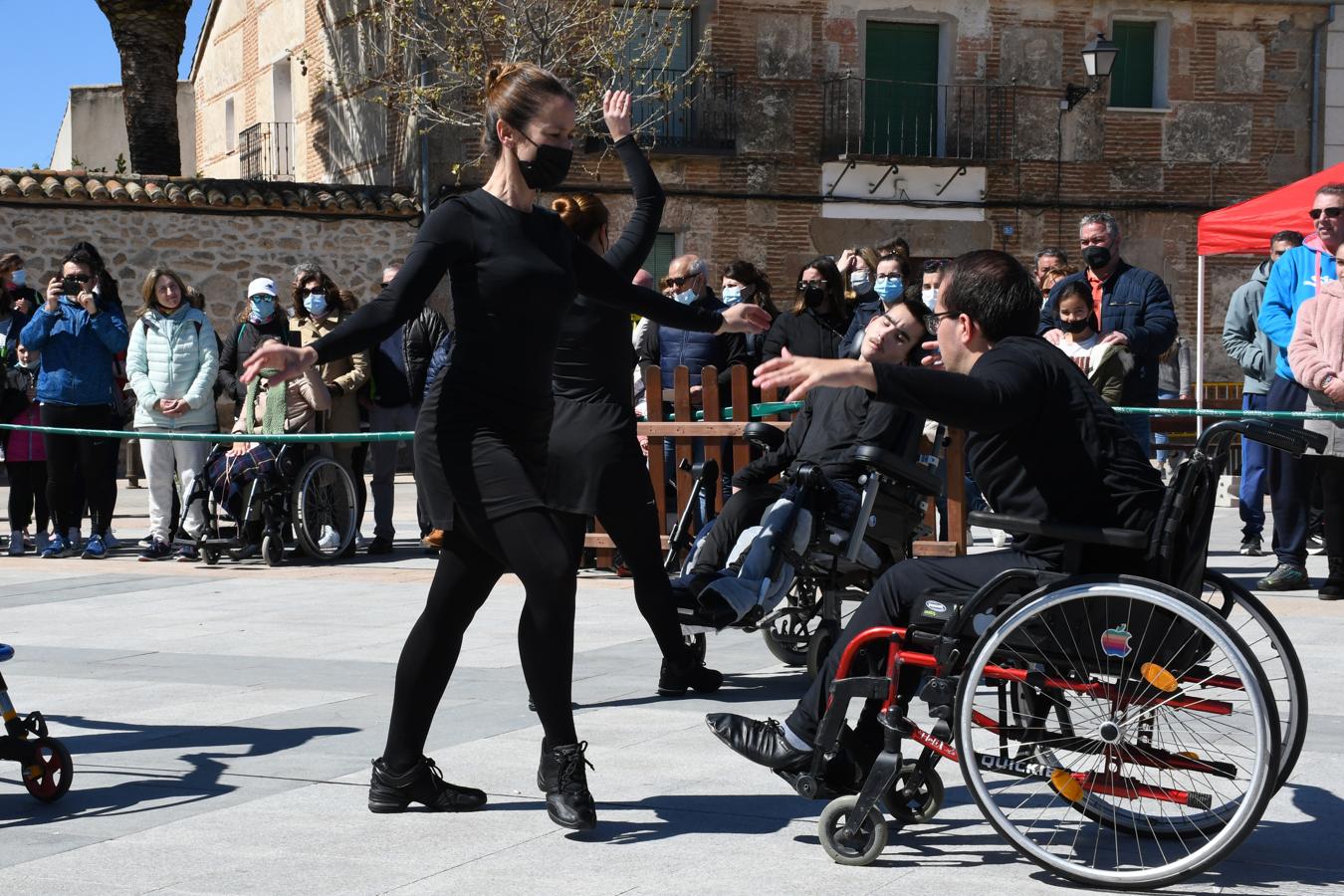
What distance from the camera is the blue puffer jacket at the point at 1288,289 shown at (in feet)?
32.3

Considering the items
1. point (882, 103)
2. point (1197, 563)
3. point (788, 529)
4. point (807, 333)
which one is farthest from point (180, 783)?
Result: point (882, 103)

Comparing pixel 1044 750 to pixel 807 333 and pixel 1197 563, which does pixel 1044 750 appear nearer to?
pixel 1197 563

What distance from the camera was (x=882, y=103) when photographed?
25.9 metres

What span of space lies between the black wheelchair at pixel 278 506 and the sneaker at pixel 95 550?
65 cm

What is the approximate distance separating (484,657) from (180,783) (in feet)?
8.02

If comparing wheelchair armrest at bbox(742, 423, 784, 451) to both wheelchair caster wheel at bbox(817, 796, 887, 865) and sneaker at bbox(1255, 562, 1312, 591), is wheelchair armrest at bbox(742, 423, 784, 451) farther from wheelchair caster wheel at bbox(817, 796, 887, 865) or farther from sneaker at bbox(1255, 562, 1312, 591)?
sneaker at bbox(1255, 562, 1312, 591)

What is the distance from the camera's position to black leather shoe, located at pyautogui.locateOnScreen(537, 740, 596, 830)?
15.3 ft

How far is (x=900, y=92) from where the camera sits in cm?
2597

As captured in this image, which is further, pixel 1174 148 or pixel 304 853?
pixel 1174 148

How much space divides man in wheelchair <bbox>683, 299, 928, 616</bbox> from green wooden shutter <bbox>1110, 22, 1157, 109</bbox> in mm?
20577

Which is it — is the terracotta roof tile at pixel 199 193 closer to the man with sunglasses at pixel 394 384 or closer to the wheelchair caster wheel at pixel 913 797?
the man with sunglasses at pixel 394 384

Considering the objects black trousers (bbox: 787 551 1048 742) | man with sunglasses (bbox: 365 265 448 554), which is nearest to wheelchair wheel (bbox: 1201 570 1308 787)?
black trousers (bbox: 787 551 1048 742)

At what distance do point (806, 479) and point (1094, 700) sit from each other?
2.63 meters

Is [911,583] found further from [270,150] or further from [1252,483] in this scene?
[270,150]
